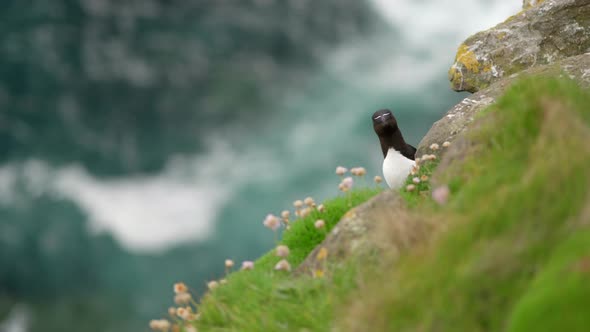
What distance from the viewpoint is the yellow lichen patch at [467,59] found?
1245 centimetres

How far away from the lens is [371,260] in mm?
6453

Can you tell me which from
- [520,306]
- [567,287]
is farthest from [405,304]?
[567,287]

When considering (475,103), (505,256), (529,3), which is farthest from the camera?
(529,3)

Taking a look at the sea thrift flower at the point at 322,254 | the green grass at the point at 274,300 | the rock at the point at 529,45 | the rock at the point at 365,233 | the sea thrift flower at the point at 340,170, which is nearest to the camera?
the rock at the point at 365,233

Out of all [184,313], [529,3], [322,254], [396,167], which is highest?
[529,3]

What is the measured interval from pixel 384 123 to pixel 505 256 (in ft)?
21.4

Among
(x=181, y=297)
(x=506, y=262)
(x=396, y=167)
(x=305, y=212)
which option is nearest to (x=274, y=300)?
(x=181, y=297)

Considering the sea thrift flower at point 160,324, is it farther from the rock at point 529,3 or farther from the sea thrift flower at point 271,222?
the rock at point 529,3

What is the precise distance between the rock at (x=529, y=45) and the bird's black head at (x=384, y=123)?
8.78ft

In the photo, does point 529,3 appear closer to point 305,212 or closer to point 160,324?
point 305,212

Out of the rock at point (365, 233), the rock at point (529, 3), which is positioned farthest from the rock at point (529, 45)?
the rock at point (365, 233)

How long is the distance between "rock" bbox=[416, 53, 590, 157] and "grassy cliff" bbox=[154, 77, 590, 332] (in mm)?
4163

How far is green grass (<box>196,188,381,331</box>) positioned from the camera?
6.16 meters

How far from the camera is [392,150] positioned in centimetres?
1080
